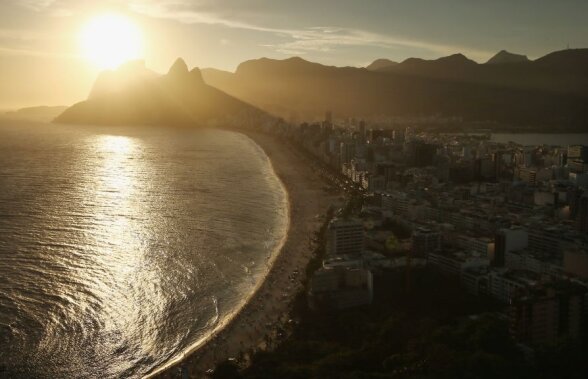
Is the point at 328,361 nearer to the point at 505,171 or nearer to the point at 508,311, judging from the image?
the point at 508,311

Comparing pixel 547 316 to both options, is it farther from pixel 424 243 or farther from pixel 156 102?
pixel 156 102

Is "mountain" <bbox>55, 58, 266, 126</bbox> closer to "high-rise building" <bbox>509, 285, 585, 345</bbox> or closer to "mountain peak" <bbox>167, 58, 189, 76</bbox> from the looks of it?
"mountain peak" <bbox>167, 58, 189, 76</bbox>

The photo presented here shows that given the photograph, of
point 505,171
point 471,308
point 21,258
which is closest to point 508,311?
point 471,308

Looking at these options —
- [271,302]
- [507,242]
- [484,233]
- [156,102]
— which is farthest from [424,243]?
[156,102]

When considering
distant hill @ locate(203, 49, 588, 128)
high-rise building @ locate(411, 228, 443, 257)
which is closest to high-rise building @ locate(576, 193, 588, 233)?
high-rise building @ locate(411, 228, 443, 257)

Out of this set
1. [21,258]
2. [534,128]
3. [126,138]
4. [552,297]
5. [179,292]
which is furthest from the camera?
[534,128]
